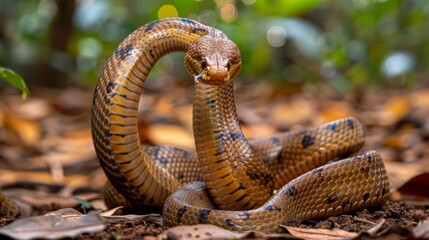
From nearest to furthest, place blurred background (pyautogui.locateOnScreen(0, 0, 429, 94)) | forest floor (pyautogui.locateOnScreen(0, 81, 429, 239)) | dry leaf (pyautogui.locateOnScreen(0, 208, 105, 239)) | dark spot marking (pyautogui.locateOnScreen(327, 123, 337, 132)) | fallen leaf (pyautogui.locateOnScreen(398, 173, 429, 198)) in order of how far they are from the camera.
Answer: dry leaf (pyautogui.locateOnScreen(0, 208, 105, 239)), forest floor (pyautogui.locateOnScreen(0, 81, 429, 239)), fallen leaf (pyautogui.locateOnScreen(398, 173, 429, 198)), dark spot marking (pyautogui.locateOnScreen(327, 123, 337, 132)), blurred background (pyautogui.locateOnScreen(0, 0, 429, 94))

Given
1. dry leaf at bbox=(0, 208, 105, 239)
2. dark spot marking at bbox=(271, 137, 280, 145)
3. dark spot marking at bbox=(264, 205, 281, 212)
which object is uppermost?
dark spot marking at bbox=(271, 137, 280, 145)

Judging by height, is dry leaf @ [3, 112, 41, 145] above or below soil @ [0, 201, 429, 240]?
above

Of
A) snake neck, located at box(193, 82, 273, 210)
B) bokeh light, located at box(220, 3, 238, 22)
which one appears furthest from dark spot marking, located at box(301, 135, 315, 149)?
bokeh light, located at box(220, 3, 238, 22)

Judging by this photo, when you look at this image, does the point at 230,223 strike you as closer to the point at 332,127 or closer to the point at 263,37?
the point at 332,127

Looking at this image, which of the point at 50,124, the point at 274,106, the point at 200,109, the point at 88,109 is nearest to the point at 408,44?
the point at 274,106

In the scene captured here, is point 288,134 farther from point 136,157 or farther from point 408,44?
point 408,44

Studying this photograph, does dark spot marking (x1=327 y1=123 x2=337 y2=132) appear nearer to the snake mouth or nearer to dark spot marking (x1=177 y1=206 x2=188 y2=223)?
the snake mouth

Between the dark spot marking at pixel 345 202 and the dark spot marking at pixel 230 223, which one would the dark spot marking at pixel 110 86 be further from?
the dark spot marking at pixel 345 202
